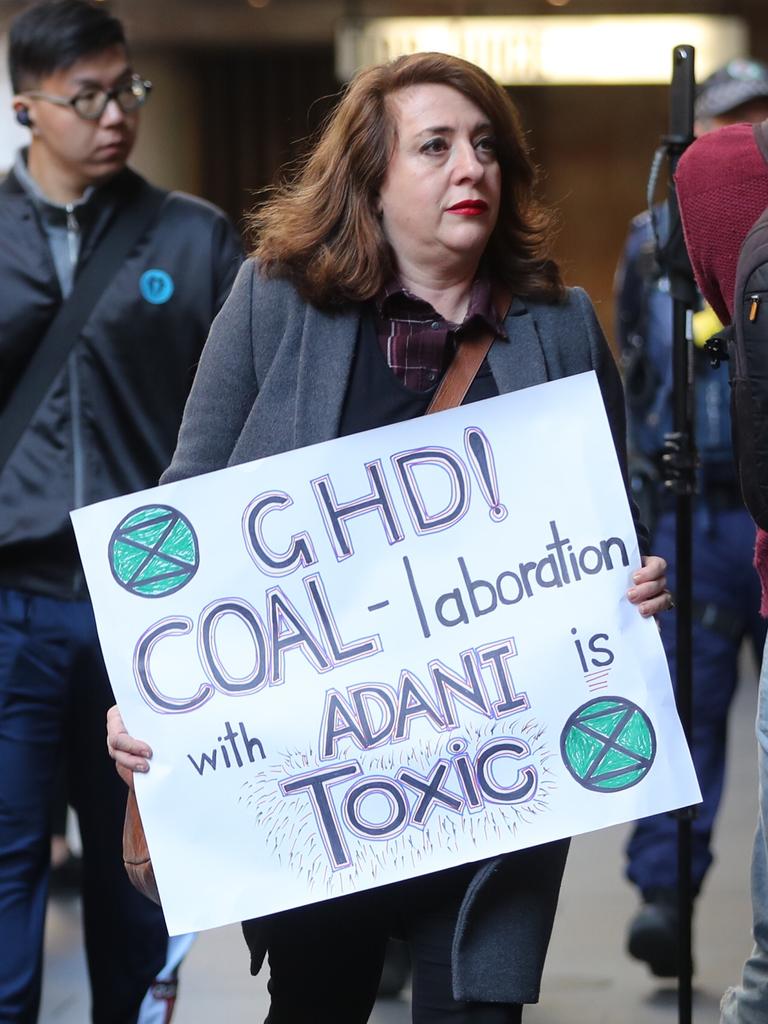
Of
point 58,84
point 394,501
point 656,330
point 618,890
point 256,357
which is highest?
point 58,84

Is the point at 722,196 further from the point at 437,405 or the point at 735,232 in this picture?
the point at 437,405

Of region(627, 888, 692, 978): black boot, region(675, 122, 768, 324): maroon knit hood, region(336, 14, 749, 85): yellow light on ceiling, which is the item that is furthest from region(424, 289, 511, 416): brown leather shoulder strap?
region(336, 14, 749, 85): yellow light on ceiling

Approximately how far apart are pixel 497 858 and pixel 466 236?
0.93 meters

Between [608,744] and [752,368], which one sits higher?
[752,368]

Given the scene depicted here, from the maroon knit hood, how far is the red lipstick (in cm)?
30

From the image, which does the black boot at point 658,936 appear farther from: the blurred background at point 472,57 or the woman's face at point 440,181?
the blurred background at point 472,57

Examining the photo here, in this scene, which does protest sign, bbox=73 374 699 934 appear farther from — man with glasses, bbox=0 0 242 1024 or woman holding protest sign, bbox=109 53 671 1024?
man with glasses, bbox=0 0 242 1024

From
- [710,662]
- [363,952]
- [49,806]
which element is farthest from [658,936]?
[363,952]

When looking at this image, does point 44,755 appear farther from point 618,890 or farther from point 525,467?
point 618,890

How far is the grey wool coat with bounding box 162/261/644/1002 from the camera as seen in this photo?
265 cm

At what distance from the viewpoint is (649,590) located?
262 centimetres

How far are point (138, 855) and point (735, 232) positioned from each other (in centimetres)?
128

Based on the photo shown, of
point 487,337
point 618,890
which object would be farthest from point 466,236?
point 618,890

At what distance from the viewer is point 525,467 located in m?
2.64
